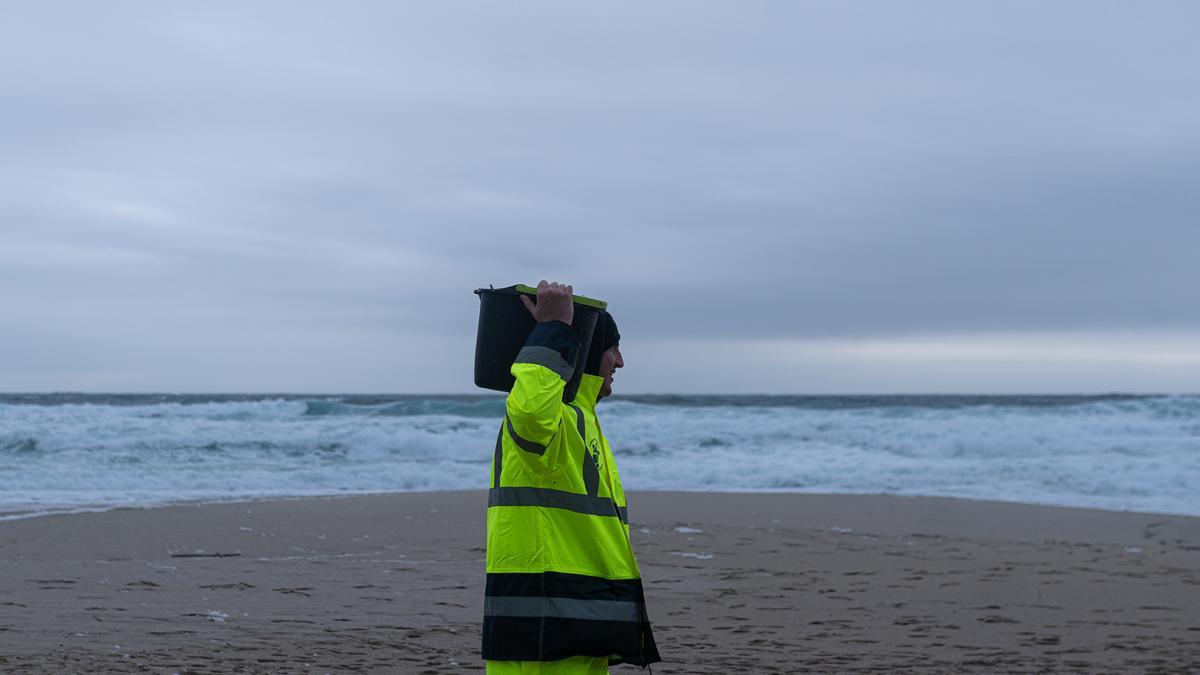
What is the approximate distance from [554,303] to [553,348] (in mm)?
145

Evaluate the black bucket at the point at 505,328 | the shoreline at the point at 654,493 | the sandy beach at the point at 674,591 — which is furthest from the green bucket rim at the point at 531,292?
the shoreline at the point at 654,493

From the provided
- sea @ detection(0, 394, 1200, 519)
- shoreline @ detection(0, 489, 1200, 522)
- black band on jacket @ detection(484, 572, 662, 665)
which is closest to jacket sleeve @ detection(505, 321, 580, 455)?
black band on jacket @ detection(484, 572, 662, 665)

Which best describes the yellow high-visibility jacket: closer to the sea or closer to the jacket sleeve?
the jacket sleeve

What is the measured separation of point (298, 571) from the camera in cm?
837

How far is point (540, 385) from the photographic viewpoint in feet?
8.68

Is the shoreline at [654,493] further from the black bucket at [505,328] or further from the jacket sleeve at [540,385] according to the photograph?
the jacket sleeve at [540,385]

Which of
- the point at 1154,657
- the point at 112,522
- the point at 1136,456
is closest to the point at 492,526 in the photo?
the point at 1154,657

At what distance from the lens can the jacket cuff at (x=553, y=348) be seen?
8.88 feet

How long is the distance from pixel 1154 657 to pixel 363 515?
7825 mm

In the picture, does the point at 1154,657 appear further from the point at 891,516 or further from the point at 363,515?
the point at 363,515

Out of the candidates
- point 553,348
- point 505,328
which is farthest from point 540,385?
point 505,328

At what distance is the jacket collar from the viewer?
9.84ft

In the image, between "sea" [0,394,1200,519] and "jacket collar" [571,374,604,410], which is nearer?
"jacket collar" [571,374,604,410]

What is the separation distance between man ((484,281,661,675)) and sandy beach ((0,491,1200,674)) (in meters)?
2.91
